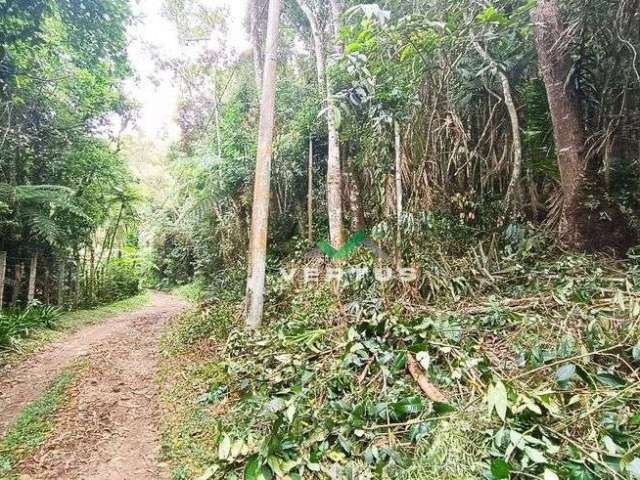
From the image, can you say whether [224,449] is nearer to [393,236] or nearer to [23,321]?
[393,236]

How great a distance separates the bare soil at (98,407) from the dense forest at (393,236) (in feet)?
0.92

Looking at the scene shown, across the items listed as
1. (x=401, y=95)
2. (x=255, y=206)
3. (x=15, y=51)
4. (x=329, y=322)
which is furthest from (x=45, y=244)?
(x=401, y=95)

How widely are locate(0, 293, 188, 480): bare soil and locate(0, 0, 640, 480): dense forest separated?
0.28m

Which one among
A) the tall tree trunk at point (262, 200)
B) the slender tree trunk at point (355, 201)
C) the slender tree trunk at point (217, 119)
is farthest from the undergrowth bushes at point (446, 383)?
the slender tree trunk at point (217, 119)

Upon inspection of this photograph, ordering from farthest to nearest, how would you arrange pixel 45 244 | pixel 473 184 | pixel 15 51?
pixel 45 244 < pixel 15 51 < pixel 473 184

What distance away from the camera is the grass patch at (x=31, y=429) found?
317 centimetres

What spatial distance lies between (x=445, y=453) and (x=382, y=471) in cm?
37

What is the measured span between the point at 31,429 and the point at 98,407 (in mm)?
575

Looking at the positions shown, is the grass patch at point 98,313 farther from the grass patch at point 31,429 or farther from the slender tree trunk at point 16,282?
the grass patch at point 31,429

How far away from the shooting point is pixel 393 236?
15.7ft

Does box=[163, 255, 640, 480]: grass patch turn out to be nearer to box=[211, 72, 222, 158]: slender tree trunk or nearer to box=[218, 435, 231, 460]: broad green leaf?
box=[218, 435, 231, 460]: broad green leaf

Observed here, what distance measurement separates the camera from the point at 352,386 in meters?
3.14

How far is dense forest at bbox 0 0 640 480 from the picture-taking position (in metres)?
2.48

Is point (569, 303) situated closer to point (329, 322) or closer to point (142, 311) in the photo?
point (329, 322)
